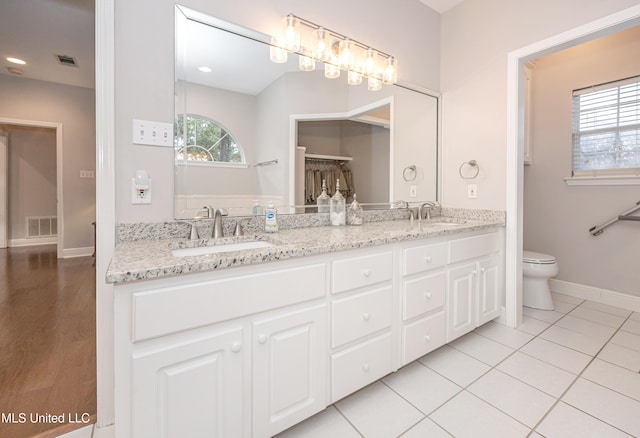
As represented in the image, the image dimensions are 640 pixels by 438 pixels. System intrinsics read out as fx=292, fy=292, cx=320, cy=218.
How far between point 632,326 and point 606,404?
51.9 inches

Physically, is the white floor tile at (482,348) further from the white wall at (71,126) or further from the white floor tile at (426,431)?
the white wall at (71,126)

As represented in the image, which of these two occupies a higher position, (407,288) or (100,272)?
(100,272)

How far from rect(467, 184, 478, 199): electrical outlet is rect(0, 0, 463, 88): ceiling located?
161 centimetres

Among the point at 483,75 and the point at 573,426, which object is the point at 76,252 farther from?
the point at 573,426

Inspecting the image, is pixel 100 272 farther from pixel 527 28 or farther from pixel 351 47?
pixel 527 28

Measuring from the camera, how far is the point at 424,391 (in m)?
1.55

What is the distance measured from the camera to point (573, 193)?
2.89m

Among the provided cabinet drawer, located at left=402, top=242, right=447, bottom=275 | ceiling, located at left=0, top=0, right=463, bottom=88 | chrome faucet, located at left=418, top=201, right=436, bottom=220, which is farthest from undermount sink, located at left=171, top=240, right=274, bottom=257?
ceiling, located at left=0, top=0, right=463, bottom=88

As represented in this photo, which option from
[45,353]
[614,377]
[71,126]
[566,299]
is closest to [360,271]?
[614,377]

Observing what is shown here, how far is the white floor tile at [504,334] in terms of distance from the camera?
2.06 metres

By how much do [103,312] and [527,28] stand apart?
10.6 ft

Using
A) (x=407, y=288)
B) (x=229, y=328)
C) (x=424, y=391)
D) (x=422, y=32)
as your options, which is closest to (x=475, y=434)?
(x=424, y=391)

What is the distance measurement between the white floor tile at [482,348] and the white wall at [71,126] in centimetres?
576

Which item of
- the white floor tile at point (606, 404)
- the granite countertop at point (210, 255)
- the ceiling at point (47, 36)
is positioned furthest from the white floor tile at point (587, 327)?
the ceiling at point (47, 36)
